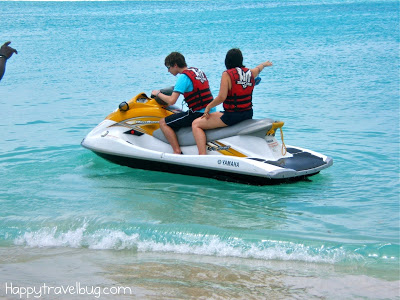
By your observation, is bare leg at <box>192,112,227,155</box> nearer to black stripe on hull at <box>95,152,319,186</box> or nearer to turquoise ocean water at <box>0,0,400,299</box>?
black stripe on hull at <box>95,152,319,186</box>

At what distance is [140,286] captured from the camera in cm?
498

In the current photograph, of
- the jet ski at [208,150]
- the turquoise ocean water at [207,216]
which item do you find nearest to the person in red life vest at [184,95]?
the jet ski at [208,150]

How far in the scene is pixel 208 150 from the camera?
7.68 meters

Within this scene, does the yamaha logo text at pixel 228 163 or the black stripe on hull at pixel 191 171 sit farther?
the black stripe on hull at pixel 191 171

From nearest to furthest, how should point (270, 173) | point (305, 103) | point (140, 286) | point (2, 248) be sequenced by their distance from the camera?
point (140, 286) < point (2, 248) < point (270, 173) < point (305, 103)

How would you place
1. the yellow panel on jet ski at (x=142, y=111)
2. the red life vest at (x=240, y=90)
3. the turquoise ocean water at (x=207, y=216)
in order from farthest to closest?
the yellow panel on jet ski at (x=142, y=111), the red life vest at (x=240, y=90), the turquoise ocean water at (x=207, y=216)

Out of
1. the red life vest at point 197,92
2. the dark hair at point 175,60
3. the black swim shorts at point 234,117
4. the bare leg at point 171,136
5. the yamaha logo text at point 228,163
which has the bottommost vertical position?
the yamaha logo text at point 228,163

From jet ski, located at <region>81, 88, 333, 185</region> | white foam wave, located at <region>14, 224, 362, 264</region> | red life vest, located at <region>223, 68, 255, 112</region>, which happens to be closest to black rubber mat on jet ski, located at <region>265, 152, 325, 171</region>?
jet ski, located at <region>81, 88, 333, 185</region>

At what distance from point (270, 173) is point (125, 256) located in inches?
80.7

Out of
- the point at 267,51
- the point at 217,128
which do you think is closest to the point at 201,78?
the point at 217,128

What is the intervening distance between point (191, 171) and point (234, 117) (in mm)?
907

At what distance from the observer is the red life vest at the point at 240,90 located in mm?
7160

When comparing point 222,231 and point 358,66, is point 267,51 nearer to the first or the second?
point 358,66

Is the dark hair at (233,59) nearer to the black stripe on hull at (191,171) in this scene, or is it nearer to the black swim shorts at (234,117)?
the black swim shorts at (234,117)
